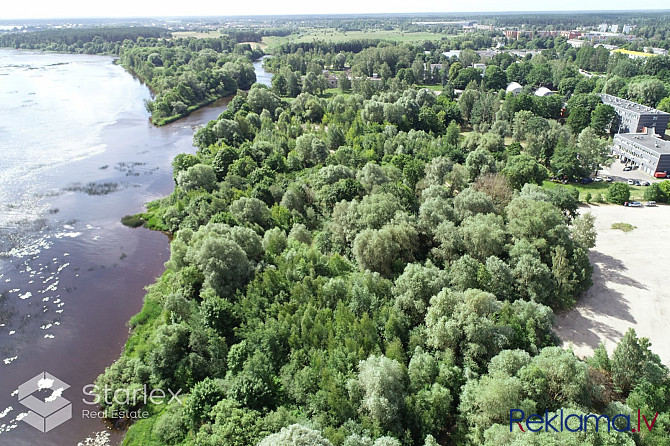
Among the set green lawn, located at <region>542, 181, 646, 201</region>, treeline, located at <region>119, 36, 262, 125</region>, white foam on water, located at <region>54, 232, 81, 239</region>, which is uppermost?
treeline, located at <region>119, 36, 262, 125</region>

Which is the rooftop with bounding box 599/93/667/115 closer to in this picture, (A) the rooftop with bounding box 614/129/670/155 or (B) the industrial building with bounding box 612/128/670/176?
(B) the industrial building with bounding box 612/128/670/176

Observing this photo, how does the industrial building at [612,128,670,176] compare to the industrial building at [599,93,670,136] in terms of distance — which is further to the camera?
the industrial building at [599,93,670,136]

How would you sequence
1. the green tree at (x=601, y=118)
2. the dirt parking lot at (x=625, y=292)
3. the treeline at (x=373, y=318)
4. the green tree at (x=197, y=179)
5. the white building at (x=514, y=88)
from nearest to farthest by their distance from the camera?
the treeline at (x=373, y=318) < the dirt parking lot at (x=625, y=292) < the green tree at (x=197, y=179) < the green tree at (x=601, y=118) < the white building at (x=514, y=88)

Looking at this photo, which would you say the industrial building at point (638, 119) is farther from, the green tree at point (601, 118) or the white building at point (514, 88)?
the white building at point (514, 88)

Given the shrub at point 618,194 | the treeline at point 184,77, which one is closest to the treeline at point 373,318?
the shrub at point 618,194

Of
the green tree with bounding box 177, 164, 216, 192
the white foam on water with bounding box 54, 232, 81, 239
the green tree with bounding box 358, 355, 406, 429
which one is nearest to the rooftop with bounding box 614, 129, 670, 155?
the green tree with bounding box 358, 355, 406, 429
